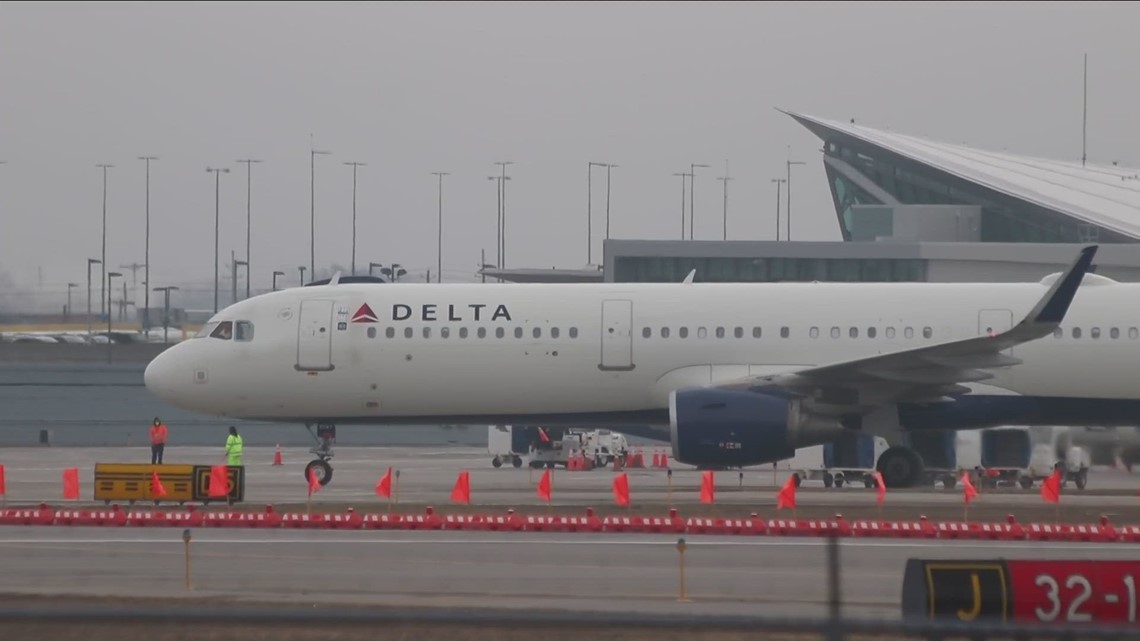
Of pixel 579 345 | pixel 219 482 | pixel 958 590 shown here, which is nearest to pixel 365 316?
pixel 579 345

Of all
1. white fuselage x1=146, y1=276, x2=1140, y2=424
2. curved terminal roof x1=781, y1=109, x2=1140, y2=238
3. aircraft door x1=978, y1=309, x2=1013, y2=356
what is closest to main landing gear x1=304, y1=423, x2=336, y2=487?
white fuselage x1=146, y1=276, x2=1140, y2=424

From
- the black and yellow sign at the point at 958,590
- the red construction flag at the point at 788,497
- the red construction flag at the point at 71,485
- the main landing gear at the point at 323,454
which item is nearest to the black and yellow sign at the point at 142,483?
the red construction flag at the point at 71,485

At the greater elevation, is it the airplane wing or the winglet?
the winglet

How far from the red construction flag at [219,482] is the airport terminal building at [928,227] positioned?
3470cm

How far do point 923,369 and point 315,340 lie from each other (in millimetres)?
9893

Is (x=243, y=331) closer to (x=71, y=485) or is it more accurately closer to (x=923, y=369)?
(x=71, y=485)

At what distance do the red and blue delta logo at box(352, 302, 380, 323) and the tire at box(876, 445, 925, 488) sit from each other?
28.2ft

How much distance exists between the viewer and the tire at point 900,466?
973 inches

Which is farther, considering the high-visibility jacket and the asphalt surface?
the high-visibility jacket

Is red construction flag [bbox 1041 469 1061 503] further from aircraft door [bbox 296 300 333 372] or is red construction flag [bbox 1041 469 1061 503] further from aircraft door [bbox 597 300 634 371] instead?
aircraft door [bbox 296 300 333 372]

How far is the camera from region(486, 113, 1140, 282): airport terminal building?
56938 millimetres

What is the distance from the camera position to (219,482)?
891 inches

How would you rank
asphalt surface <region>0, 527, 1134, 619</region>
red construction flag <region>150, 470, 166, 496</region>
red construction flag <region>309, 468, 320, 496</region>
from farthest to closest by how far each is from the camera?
red construction flag <region>309, 468, 320, 496</region>, red construction flag <region>150, 470, 166, 496</region>, asphalt surface <region>0, 527, 1134, 619</region>

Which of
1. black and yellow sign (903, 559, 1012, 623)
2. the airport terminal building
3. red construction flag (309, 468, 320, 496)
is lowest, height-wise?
red construction flag (309, 468, 320, 496)
